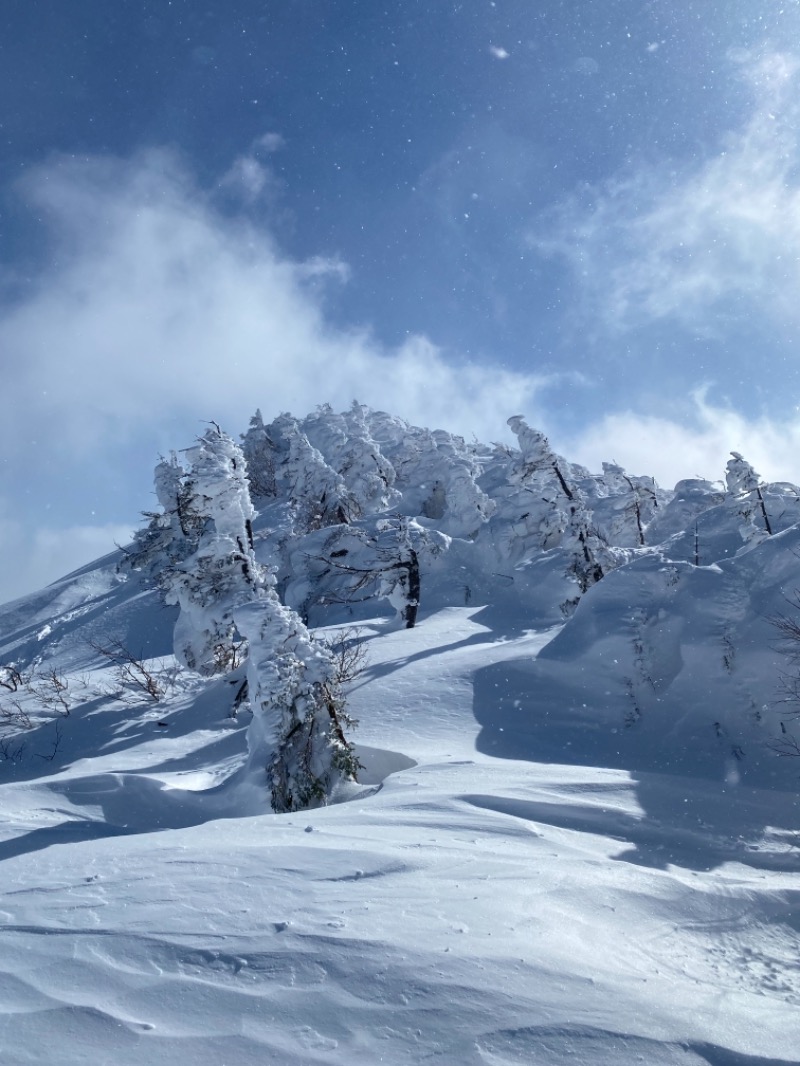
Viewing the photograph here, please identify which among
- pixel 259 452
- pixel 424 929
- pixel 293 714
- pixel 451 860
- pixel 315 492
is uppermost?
pixel 259 452

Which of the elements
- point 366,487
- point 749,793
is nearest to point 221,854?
point 749,793

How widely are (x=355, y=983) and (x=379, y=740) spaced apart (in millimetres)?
9734

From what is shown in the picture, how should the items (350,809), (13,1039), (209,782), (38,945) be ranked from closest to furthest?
(13,1039), (38,945), (350,809), (209,782)

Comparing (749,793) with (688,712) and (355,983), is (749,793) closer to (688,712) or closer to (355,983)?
(688,712)

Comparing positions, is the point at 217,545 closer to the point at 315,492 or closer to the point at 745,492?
the point at 315,492

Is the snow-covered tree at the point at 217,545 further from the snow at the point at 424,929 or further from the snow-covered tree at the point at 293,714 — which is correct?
the snow at the point at 424,929

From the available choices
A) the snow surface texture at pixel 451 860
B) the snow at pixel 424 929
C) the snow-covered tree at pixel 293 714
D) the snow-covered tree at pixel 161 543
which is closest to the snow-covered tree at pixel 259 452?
the snow-covered tree at pixel 161 543

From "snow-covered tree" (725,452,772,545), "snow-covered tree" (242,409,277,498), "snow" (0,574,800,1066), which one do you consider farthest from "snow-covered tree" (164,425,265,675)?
"snow-covered tree" (242,409,277,498)

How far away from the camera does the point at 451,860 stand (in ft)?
20.8

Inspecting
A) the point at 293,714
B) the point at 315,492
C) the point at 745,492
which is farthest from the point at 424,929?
the point at 315,492

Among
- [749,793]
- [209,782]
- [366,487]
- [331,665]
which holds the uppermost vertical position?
[366,487]

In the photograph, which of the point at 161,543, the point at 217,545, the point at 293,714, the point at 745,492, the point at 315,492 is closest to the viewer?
the point at 293,714

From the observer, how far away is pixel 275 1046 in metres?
3.21

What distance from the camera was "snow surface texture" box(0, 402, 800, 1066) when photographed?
139 inches
